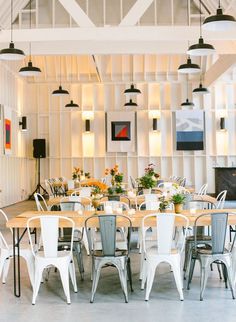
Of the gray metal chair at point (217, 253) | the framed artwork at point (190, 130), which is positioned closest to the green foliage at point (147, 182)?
the gray metal chair at point (217, 253)

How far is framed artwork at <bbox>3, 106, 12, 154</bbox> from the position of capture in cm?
1543

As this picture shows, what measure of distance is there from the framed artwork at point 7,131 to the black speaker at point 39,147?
201 cm

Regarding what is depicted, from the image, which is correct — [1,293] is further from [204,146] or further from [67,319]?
[204,146]

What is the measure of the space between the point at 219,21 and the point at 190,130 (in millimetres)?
12468

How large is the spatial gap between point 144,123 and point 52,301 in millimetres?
14046

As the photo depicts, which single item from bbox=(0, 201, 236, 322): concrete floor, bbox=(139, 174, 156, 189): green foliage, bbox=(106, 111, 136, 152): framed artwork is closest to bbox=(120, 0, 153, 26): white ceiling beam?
bbox=(139, 174, 156, 189): green foliage

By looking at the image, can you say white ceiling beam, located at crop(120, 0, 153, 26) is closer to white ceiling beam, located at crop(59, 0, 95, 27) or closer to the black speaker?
white ceiling beam, located at crop(59, 0, 95, 27)

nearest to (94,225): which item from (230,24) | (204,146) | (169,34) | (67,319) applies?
(67,319)

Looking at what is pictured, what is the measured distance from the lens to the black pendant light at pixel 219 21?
226 inches

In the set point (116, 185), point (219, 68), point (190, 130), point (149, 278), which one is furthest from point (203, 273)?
point (190, 130)

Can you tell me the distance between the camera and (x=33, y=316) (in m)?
4.43

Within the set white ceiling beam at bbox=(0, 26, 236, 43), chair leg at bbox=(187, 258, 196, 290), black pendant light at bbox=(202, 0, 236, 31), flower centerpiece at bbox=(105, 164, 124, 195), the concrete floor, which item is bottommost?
the concrete floor

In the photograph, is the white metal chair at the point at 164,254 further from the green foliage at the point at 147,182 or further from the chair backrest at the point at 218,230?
the green foliage at the point at 147,182

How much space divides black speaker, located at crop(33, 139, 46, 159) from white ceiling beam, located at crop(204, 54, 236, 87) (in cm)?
652
